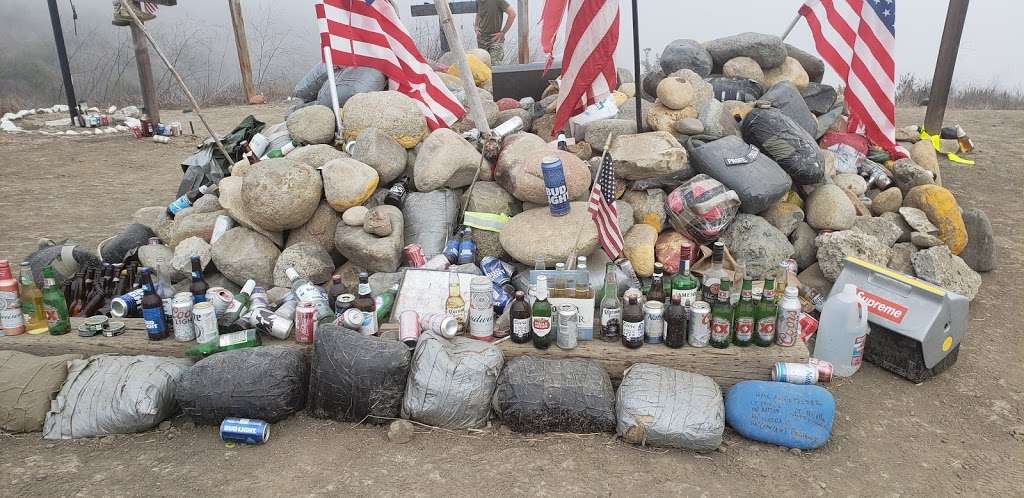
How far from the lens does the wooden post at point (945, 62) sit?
8.43m

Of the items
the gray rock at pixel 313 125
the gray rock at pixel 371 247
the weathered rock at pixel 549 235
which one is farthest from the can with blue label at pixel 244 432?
the gray rock at pixel 313 125

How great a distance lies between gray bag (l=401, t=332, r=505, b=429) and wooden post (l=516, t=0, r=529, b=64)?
30.2 feet

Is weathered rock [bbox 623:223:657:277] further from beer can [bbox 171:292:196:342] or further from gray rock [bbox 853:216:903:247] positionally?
beer can [bbox 171:292:196:342]

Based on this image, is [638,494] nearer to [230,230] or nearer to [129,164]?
[230,230]

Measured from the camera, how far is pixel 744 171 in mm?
5055

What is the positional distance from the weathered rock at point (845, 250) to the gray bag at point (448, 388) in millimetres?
2916

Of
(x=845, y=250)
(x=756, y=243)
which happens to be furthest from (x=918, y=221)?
(x=756, y=243)

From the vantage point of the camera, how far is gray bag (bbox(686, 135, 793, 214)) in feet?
16.4

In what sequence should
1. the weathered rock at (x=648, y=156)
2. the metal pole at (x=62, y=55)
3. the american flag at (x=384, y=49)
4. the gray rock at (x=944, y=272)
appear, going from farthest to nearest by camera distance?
the metal pole at (x=62, y=55), the american flag at (x=384, y=49), the weathered rock at (x=648, y=156), the gray rock at (x=944, y=272)

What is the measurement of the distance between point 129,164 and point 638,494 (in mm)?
9913

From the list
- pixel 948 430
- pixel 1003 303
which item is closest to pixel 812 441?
pixel 948 430

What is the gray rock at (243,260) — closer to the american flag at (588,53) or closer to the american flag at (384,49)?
the american flag at (384,49)

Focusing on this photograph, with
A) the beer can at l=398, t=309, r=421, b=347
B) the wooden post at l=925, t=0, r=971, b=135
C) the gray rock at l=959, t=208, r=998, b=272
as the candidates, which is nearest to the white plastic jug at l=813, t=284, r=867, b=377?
the gray rock at l=959, t=208, r=998, b=272

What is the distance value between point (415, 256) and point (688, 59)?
12.7 ft
